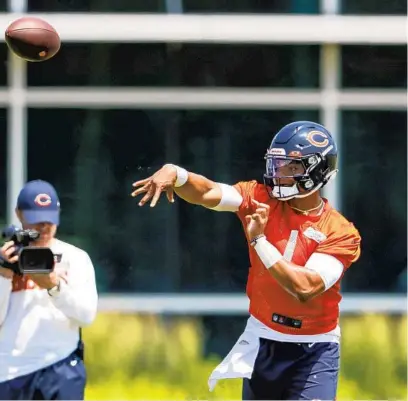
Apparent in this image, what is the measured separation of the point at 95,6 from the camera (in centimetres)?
905

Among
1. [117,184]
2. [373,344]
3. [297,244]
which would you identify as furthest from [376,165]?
[297,244]

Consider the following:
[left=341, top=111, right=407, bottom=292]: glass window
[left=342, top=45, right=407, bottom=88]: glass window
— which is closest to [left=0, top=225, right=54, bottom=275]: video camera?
[left=341, top=111, right=407, bottom=292]: glass window

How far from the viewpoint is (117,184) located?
30.0 ft

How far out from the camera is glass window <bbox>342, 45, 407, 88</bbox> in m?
9.22

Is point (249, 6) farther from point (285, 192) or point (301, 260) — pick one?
point (301, 260)

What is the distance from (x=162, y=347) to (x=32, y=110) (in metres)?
1.94

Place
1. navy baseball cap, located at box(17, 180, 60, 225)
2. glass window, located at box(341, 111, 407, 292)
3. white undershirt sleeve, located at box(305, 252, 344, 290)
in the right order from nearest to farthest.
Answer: white undershirt sleeve, located at box(305, 252, 344, 290), navy baseball cap, located at box(17, 180, 60, 225), glass window, located at box(341, 111, 407, 292)

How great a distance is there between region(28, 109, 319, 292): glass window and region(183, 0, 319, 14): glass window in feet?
2.41

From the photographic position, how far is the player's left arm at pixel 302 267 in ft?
19.5

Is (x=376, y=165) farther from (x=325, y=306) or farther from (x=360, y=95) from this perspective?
(x=325, y=306)

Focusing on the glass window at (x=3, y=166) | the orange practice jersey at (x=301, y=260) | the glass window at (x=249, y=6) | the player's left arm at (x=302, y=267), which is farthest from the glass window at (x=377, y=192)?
the player's left arm at (x=302, y=267)

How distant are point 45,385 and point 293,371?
1238mm

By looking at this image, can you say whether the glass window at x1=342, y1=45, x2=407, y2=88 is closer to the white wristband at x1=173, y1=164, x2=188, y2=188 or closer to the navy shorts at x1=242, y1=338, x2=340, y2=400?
the white wristband at x1=173, y1=164, x2=188, y2=188

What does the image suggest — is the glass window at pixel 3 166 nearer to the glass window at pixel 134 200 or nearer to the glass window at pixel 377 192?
the glass window at pixel 134 200
